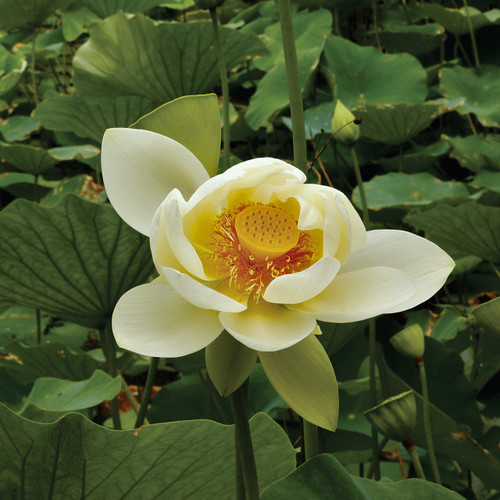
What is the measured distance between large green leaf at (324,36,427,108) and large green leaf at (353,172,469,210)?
1.11 ft

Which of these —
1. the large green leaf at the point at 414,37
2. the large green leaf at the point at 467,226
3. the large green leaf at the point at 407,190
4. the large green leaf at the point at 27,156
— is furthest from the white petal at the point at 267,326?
the large green leaf at the point at 414,37

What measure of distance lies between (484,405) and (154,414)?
0.53m

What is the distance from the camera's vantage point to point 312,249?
42cm

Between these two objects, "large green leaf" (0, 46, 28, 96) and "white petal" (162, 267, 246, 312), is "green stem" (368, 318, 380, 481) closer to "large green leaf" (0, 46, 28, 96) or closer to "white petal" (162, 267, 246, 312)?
"white petal" (162, 267, 246, 312)

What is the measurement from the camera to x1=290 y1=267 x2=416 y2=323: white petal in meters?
0.35

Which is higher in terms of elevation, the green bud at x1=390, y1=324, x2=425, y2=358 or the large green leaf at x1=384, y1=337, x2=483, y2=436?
the green bud at x1=390, y1=324, x2=425, y2=358

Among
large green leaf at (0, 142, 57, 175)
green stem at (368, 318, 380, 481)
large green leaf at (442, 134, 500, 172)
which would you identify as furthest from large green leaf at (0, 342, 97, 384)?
large green leaf at (442, 134, 500, 172)

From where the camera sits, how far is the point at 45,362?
0.86m

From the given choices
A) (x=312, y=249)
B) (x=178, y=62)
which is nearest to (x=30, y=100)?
(x=178, y=62)

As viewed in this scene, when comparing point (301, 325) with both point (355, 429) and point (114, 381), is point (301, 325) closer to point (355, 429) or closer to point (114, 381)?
point (114, 381)

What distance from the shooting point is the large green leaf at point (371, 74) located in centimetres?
168

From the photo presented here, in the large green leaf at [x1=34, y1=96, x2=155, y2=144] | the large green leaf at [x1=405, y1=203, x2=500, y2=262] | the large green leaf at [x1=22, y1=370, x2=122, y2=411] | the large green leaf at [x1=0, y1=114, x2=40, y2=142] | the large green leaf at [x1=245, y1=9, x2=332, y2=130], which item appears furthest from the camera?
the large green leaf at [x1=0, y1=114, x2=40, y2=142]

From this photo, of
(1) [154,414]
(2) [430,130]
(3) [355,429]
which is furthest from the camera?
(2) [430,130]

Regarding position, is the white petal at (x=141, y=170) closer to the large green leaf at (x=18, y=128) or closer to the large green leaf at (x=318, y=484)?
the large green leaf at (x=318, y=484)
